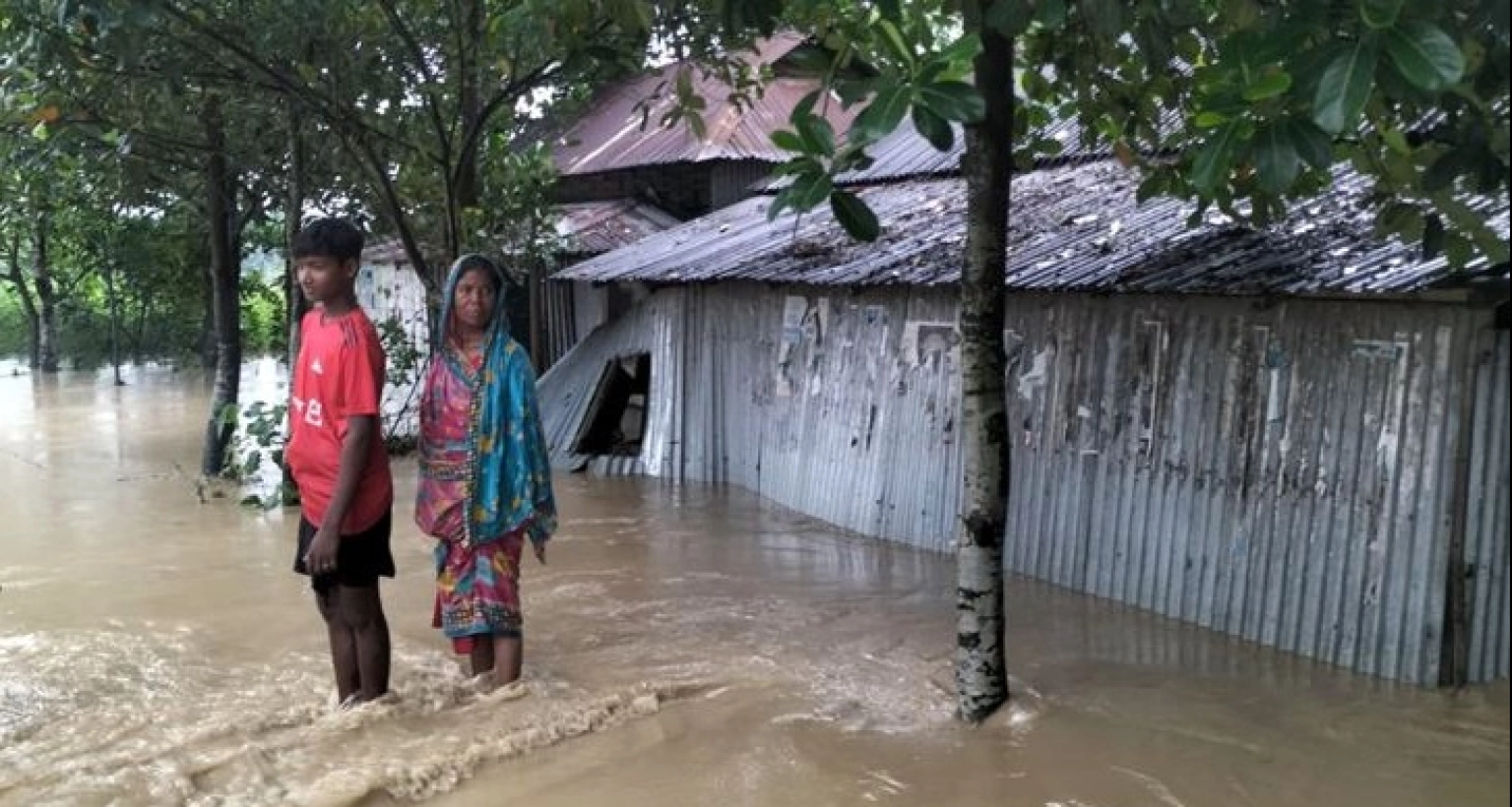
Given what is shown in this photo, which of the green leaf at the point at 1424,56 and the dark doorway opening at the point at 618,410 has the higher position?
the green leaf at the point at 1424,56

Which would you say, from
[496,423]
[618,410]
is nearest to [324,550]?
[496,423]

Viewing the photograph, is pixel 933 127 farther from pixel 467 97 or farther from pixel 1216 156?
pixel 467 97

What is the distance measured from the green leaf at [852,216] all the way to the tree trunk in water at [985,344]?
1.37 m

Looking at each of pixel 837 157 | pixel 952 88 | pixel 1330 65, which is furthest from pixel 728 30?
pixel 1330 65

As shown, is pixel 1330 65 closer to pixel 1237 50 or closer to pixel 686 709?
pixel 1237 50

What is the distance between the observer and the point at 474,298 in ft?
15.3

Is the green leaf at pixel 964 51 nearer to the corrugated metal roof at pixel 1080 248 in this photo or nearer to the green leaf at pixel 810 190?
the green leaf at pixel 810 190

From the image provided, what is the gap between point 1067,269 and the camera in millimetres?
6555

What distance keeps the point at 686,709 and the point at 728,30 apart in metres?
2.63

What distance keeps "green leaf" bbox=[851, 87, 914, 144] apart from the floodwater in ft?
5.82

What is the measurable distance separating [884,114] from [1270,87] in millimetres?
820

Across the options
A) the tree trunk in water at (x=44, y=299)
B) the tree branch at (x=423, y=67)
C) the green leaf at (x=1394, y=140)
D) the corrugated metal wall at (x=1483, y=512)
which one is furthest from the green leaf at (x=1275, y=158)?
the tree trunk in water at (x=44, y=299)

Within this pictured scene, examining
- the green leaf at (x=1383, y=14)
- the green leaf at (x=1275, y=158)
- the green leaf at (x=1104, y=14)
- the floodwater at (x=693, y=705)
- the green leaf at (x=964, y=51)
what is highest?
the green leaf at (x=1104, y=14)

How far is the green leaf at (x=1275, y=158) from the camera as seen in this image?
266 cm
